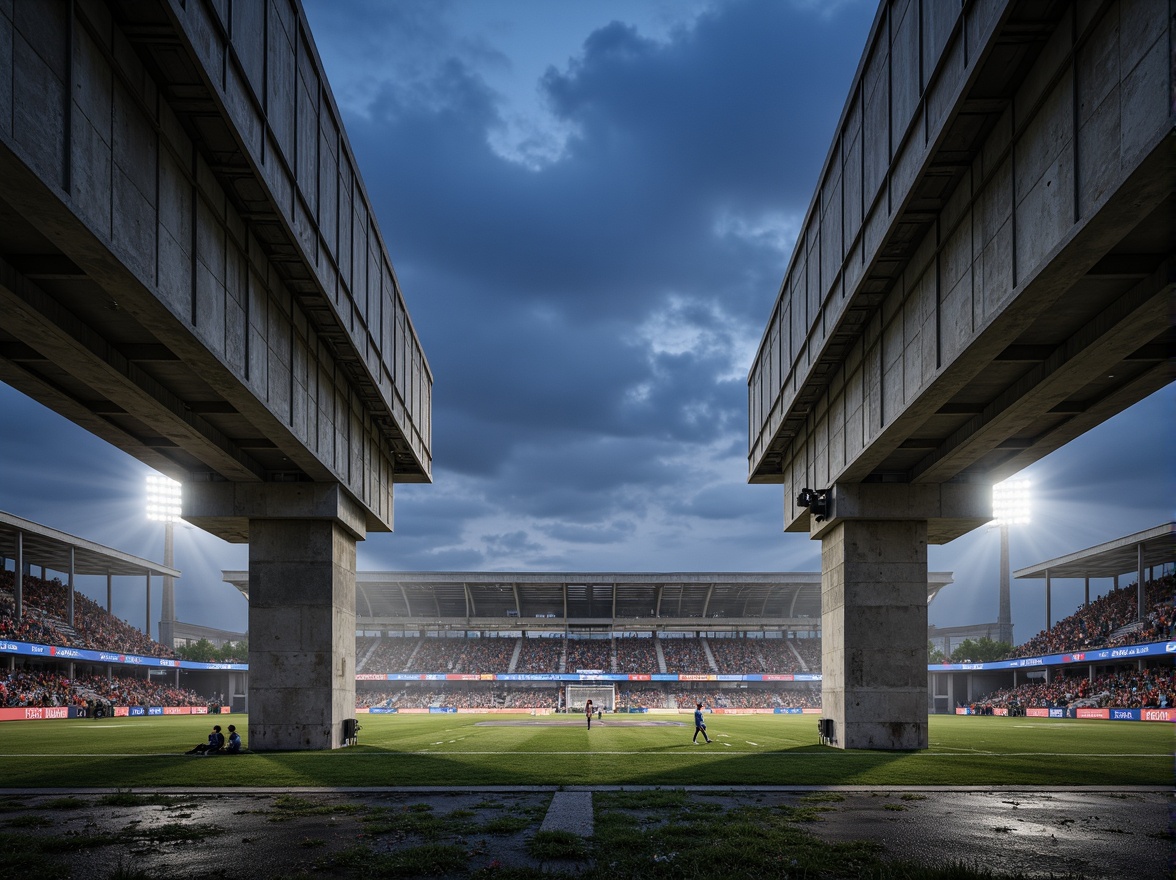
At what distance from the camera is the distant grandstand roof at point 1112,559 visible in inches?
2630

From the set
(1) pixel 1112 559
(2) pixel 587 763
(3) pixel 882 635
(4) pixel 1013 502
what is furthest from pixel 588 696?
(2) pixel 587 763

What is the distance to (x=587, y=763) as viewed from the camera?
25.7 metres

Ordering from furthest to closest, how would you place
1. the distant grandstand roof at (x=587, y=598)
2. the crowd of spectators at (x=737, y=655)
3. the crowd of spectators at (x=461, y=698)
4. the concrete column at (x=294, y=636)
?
1. the crowd of spectators at (x=737, y=655)
2. the distant grandstand roof at (x=587, y=598)
3. the crowd of spectators at (x=461, y=698)
4. the concrete column at (x=294, y=636)

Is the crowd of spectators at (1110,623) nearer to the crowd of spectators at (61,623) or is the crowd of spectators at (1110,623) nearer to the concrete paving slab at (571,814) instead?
the concrete paving slab at (571,814)

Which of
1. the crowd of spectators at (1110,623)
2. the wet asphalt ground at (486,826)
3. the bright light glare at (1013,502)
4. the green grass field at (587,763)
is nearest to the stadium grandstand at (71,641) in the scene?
the green grass field at (587,763)

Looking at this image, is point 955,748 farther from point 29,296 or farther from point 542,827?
point 29,296

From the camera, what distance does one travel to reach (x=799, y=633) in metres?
→ 110

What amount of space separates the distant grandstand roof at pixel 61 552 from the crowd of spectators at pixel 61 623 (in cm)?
216

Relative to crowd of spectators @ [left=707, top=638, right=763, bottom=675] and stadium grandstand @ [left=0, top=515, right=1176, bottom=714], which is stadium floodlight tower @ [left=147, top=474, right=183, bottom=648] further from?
crowd of spectators @ [left=707, top=638, right=763, bottom=675]

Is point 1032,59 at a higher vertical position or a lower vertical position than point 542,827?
higher

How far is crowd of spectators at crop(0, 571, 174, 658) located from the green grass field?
30923 millimetres

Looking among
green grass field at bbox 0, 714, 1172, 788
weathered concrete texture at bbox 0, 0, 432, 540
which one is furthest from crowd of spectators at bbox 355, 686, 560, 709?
weathered concrete texture at bbox 0, 0, 432, 540

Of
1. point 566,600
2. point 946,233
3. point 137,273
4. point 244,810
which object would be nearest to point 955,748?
point 946,233

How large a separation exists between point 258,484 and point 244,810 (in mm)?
14833
